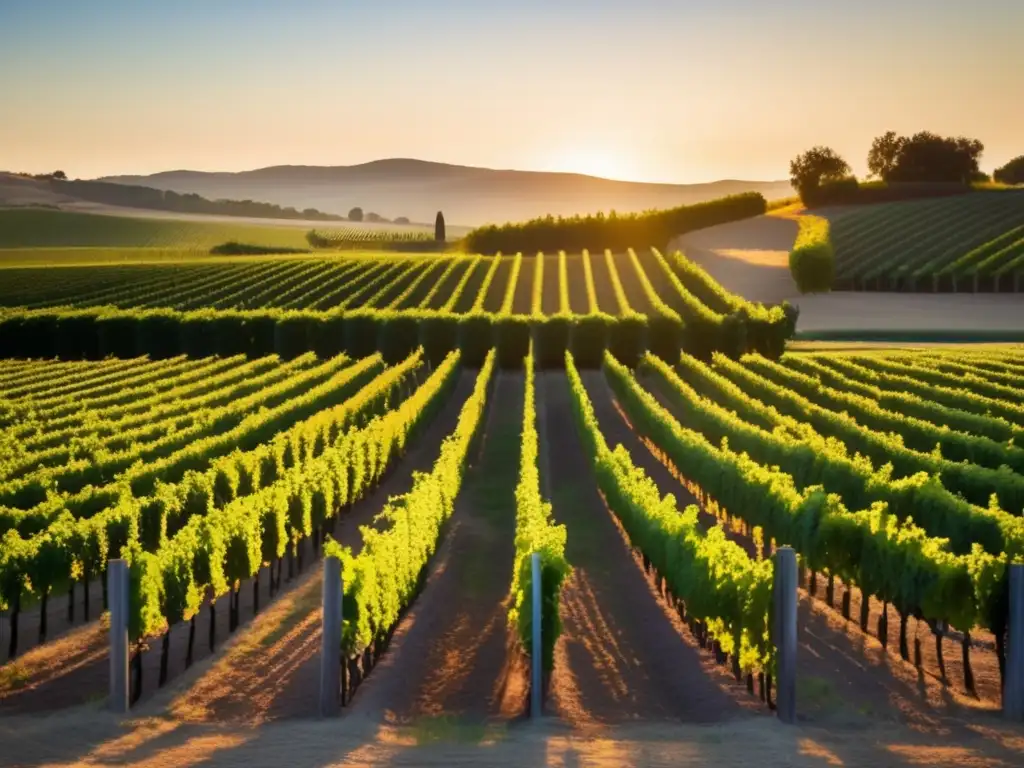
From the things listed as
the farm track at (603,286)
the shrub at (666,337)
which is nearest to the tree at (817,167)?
the farm track at (603,286)

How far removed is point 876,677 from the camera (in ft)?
48.7

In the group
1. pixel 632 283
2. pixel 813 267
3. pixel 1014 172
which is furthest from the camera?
pixel 1014 172

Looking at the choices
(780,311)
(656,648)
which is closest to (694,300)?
(780,311)

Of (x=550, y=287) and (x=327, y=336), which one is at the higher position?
(x=550, y=287)

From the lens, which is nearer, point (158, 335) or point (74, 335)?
point (158, 335)

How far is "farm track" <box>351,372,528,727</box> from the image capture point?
13.5 m

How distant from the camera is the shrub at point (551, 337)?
174 feet

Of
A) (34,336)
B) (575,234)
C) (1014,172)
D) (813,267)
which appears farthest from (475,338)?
(1014,172)

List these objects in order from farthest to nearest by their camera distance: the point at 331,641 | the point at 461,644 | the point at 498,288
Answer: the point at 498,288, the point at 461,644, the point at 331,641

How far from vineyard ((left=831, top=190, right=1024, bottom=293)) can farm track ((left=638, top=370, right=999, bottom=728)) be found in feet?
228

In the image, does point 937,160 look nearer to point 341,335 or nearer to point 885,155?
point 885,155

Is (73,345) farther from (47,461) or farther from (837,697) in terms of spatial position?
(837,697)

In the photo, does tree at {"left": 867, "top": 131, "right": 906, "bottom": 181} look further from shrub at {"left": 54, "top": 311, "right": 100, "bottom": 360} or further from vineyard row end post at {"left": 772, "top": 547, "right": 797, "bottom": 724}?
vineyard row end post at {"left": 772, "top": 547, "right": 797, "bottom": 724}

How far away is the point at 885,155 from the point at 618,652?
119 meters
